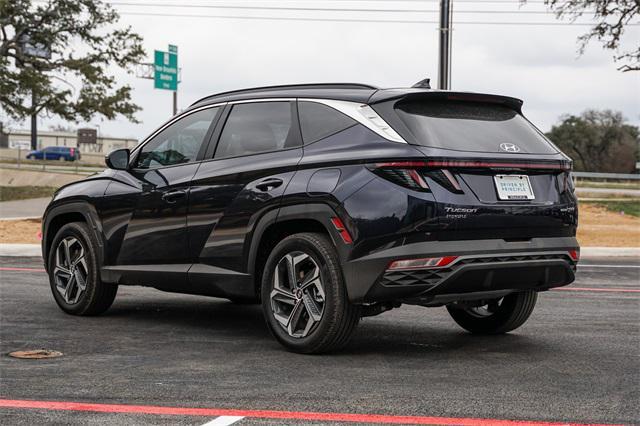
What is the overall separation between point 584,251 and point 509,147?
10767mm

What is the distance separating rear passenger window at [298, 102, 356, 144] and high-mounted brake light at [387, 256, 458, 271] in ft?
3.50

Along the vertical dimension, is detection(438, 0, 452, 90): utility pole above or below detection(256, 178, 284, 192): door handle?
above

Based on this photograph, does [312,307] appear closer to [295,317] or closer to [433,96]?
[295,317]

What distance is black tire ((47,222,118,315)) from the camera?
854 cm

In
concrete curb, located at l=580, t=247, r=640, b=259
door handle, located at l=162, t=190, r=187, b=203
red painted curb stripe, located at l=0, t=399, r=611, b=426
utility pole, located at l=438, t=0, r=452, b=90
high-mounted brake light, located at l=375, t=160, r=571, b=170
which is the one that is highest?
utility pole, located at l=438, t=0, r=452, b=90

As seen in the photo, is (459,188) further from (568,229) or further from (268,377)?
(268,377)

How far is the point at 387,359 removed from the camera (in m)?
6.77

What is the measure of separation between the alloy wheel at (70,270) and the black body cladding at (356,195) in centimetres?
60

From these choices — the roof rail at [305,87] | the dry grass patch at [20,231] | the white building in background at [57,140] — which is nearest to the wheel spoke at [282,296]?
the roof rail at [305,87]

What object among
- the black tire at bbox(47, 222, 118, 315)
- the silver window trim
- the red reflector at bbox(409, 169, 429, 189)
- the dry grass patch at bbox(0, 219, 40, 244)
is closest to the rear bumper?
the red reflector at bbox(409, 169, 429, 189)

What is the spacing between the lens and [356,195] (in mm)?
6398

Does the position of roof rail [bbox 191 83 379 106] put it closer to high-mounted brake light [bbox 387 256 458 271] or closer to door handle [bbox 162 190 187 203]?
door handle [bbox 162 190 187 203]

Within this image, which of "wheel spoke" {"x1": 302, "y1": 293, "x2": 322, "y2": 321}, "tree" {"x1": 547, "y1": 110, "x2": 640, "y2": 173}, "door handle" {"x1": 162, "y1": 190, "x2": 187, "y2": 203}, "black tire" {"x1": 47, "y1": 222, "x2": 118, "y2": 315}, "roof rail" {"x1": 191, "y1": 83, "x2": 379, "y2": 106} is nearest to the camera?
"wheel spoke" {"x1": 302, "y1": 293, "x2": 322, "y2": 321}

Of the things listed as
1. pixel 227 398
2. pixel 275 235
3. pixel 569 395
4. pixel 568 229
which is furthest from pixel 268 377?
pixel 568 229
